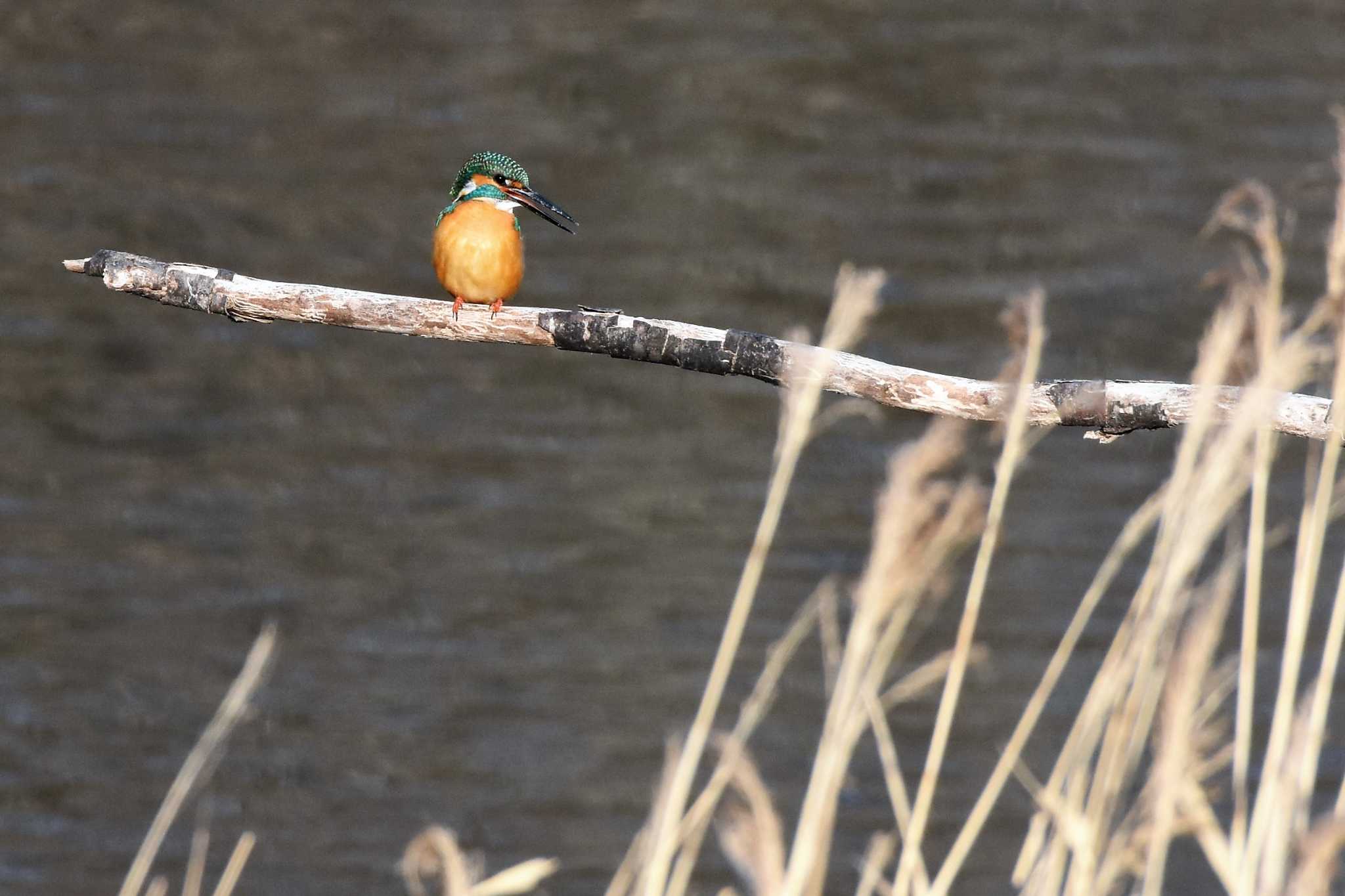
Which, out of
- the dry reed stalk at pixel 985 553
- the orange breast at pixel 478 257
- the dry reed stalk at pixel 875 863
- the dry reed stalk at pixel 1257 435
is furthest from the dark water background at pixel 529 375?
the orange breast at pixel 478 257

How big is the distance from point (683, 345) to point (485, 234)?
1061mm

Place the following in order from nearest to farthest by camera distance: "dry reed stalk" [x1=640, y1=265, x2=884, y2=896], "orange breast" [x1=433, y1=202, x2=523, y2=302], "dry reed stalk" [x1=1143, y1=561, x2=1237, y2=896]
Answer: "dry reed stalk" [x1=1143, y1=561, x2=1237, y2=896] → "dry reed stalk" [x1=640, y1=265, x2=884, y2=896] → "orange breast" [x1=433, y1=202, x2=523, y2=302]

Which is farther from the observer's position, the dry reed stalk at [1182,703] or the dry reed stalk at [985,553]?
the dry reed stalk at [985,553]

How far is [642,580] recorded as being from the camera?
836 centimetres

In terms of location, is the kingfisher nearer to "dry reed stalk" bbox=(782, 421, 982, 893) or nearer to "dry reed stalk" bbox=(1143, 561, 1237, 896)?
"dry reed stalk" bbox=(782, 421, 982, 893)

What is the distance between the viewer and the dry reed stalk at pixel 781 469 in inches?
80.7

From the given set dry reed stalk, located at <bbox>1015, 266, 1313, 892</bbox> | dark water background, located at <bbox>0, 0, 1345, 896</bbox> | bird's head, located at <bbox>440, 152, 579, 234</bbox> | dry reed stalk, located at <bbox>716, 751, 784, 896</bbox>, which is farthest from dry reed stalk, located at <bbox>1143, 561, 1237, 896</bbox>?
bird's head, located at <bbox>440, 152, 579, 234</bbox>

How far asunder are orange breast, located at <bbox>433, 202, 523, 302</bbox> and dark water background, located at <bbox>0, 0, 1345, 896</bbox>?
1818 mm

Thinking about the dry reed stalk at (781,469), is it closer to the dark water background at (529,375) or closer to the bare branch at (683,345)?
the bare branch at (683,345)

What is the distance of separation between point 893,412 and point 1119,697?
7872 millimetres

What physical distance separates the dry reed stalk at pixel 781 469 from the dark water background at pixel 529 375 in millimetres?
1241

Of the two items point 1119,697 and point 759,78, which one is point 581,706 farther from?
point 759,78

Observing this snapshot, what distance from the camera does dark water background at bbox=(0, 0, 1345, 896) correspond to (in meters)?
7.29

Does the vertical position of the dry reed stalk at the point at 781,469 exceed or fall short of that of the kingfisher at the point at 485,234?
it falls short
